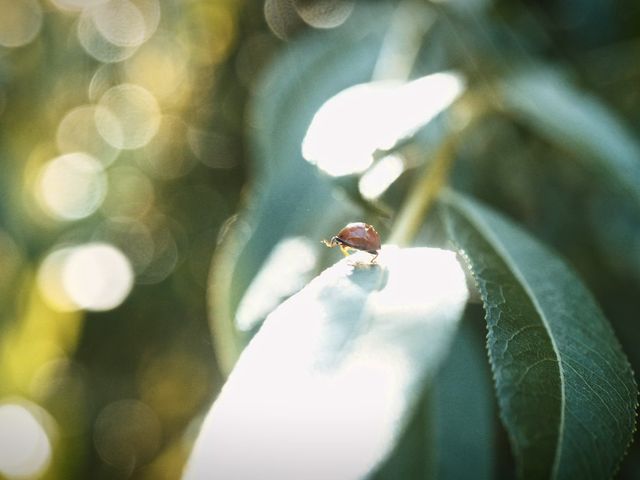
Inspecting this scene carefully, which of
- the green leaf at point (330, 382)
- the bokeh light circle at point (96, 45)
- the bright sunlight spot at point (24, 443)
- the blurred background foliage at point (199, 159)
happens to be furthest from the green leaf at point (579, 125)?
the bright sunlight spot at point (24, 443)

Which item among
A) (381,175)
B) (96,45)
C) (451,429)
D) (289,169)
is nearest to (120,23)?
(96,45)

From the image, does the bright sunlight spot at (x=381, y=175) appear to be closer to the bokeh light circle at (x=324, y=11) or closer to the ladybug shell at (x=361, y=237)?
the ladybug shell at (x=361, y=237)

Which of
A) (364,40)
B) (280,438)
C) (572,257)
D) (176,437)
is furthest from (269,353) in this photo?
(176,437)

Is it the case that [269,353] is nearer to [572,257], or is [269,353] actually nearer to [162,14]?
[572,257]

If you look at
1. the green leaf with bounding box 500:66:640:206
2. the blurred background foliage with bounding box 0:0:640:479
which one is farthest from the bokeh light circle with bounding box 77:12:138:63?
the green leaf with bounding box 500:66:640:206

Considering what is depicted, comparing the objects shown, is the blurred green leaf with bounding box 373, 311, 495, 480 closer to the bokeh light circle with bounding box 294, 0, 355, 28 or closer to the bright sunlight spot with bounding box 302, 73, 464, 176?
the bright sunlight spot with bounding box 302, 73, 464, 176
